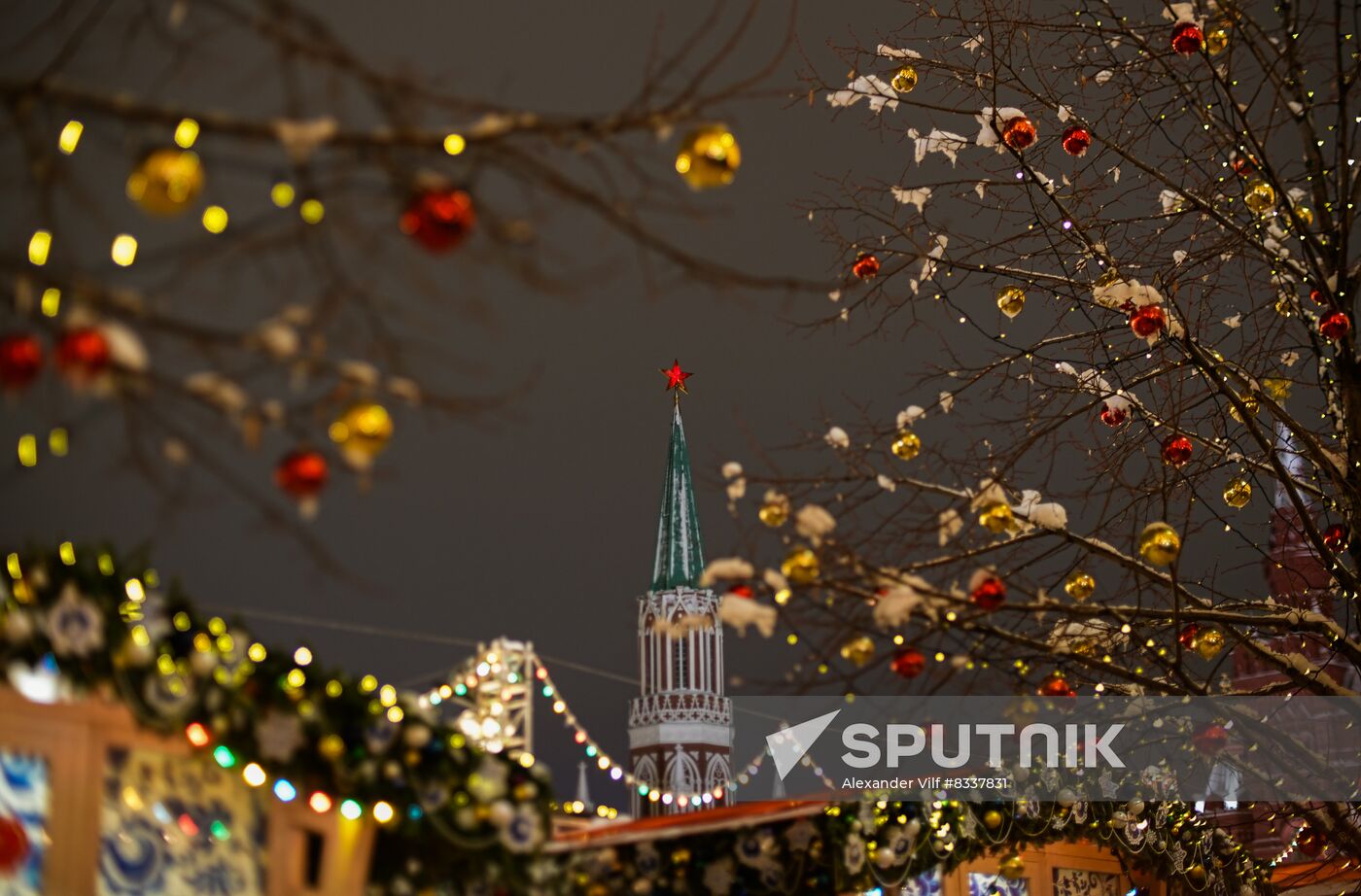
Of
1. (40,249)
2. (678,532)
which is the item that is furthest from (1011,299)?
(678,532)

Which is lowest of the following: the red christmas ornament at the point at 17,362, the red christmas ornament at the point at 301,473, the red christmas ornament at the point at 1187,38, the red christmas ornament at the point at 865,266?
the red christmas ornament at the point at 301,473

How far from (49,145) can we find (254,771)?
1936 mm

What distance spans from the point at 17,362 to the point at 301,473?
450mm

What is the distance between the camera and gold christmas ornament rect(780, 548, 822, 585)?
436cm

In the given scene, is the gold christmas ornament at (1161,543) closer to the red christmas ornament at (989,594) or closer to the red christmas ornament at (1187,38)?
the red christmas ornament at (989,594)

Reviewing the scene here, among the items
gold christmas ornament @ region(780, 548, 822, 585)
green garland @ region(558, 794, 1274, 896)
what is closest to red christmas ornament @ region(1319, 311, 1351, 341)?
gold christmas ornament @ region(780, 548, 822, 585)

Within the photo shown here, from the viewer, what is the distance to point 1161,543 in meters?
4.71

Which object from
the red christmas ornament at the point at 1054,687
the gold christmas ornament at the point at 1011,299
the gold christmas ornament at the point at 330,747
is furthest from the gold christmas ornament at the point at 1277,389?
the gold christmas ornament at the point at 330,747

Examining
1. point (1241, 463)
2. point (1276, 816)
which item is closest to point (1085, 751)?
point (1276, 816)

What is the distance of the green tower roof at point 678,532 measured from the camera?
4259cm

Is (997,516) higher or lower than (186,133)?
higher

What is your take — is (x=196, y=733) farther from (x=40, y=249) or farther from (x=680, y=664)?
(x=680, y=664)

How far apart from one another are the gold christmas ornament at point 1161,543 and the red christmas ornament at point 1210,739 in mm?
1148

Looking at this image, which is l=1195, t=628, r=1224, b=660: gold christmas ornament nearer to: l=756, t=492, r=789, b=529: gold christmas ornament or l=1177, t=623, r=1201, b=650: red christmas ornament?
l=1177, t=623, r=1201, b=650: red christmas ornament
